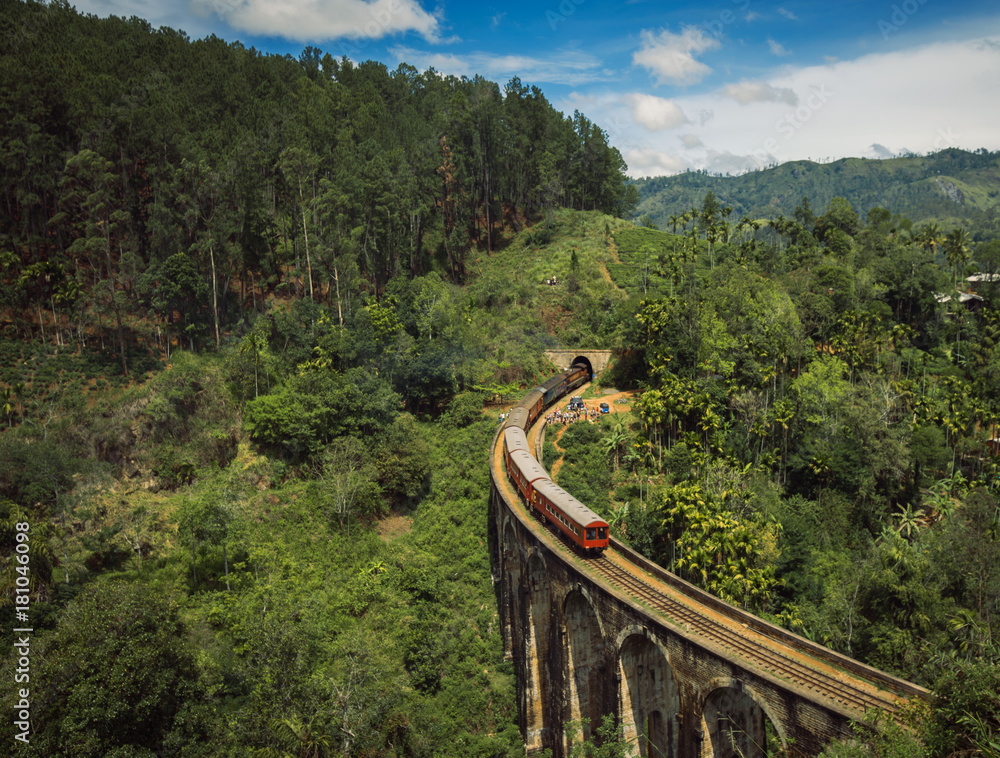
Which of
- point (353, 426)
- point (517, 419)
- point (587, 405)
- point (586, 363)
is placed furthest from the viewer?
point (586, 363)

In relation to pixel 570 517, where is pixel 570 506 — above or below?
above

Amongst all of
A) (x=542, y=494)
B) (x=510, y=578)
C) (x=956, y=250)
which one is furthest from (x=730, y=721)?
(x=956, y=250)

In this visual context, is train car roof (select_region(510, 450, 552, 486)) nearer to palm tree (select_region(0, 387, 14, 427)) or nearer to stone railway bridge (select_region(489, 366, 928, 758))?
stone railway bridge (select_region(489, 366, 928, 758))

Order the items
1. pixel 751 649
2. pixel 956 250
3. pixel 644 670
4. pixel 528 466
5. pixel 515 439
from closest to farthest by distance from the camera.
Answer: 1. pixel 751 649
2. pixel 644 670
3. pixel 528 466
4. pixel 515 439
5. pixel 956 250

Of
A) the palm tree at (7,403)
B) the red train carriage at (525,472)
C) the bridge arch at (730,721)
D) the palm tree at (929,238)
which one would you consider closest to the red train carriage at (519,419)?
the red train carriage at (525,472)

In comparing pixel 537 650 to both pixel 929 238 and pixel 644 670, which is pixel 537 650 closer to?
pixel 644 670

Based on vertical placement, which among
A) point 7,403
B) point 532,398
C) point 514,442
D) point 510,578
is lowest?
point 510,578

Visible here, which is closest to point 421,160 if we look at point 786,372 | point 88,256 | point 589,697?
point 88,256
